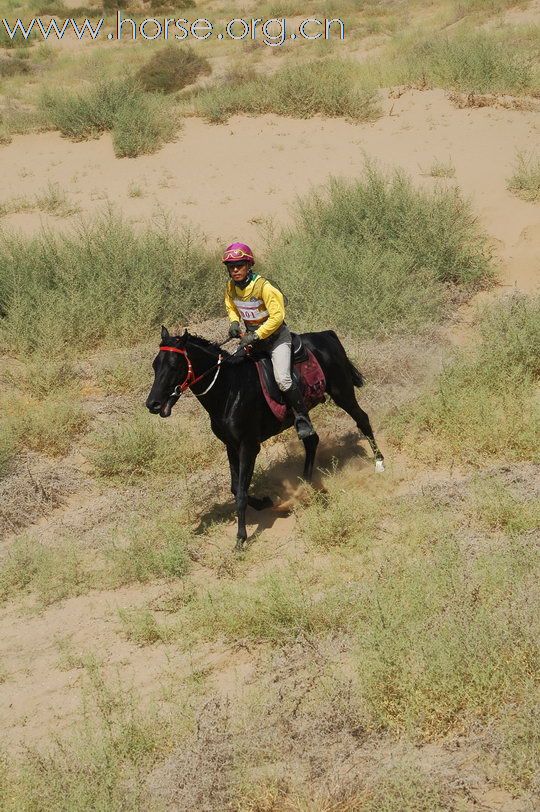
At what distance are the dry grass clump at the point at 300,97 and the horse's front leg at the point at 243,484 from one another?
13333 millimetres

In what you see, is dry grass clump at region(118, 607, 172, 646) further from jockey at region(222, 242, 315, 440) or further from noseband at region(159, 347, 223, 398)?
jockey at region(222, 242, 315, 440)

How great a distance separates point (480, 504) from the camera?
6.87 meters

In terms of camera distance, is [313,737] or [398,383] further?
[398,383]

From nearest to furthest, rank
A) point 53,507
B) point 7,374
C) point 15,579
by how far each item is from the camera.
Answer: point 15,579, point 53,507, point 7,374

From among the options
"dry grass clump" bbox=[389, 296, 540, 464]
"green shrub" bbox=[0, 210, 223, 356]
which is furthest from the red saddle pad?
"green shrub" bbox=[0, 210, 223, 356]

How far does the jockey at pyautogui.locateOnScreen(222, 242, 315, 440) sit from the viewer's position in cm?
720

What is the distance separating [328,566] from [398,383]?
3.79m

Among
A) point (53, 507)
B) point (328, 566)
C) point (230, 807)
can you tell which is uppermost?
point (230, 807)

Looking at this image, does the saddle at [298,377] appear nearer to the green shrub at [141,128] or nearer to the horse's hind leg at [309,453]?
the horse's hind leg at [309,453]

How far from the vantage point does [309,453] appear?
26.9 ft

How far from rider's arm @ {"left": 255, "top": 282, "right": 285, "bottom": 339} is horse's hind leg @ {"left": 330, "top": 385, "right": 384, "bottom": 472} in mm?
1342

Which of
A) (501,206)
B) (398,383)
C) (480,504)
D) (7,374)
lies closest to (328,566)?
(480,504)

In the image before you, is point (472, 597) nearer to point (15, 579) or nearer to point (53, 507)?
point (15, 579)

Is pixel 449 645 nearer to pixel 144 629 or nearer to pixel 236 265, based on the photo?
pixel 144 629
